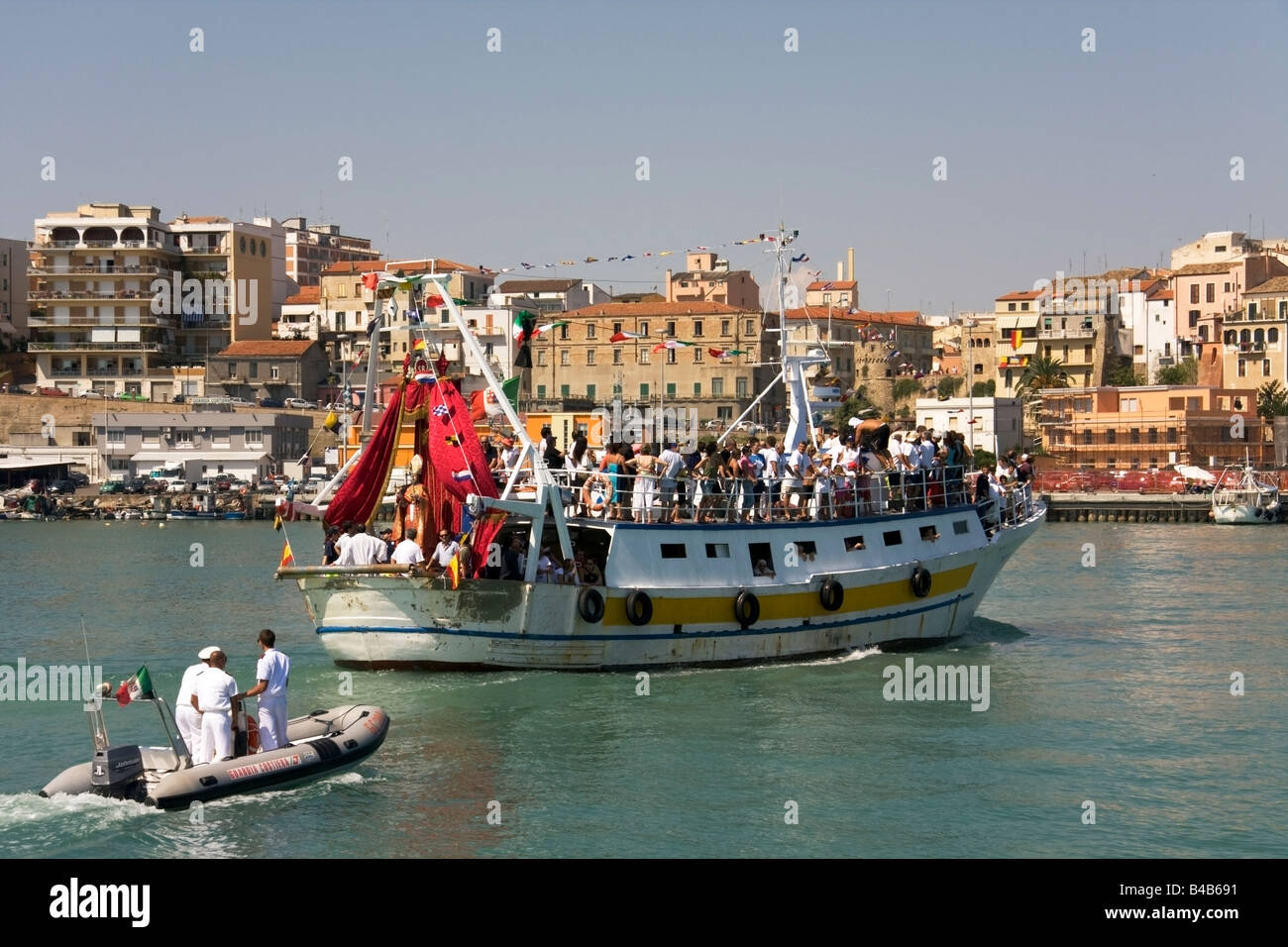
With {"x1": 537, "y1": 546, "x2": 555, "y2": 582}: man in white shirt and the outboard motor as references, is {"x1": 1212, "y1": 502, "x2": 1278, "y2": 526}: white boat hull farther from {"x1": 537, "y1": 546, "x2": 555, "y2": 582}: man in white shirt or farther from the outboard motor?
the outboard motor

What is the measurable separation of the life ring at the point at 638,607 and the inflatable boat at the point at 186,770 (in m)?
7.51

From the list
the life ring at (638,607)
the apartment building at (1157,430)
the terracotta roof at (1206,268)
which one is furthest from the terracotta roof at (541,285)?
the life ring at (638,607)

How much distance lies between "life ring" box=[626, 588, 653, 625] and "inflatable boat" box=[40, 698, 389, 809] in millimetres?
7514

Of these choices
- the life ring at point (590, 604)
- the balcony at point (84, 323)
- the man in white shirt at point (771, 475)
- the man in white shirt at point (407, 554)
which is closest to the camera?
the man in white shirt at point (407, 554)

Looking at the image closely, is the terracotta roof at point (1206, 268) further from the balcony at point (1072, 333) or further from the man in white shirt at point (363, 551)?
the man in white shirt at point (363, 551)

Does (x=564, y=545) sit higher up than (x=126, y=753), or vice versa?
(x=564, y=545)

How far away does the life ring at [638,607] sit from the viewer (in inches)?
1058

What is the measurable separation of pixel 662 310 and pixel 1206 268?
38945 millimetres

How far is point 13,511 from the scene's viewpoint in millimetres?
95438

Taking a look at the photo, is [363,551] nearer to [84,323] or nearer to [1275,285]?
[1275,285]

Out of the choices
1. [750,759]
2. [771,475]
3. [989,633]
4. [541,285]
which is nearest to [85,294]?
[541,285]

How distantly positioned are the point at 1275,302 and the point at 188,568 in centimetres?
8104

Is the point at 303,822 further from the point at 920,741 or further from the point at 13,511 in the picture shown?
the point at 13,511
